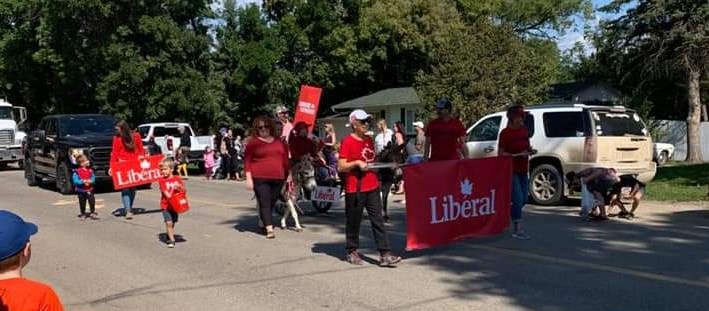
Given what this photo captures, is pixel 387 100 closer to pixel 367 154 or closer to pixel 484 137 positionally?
pixel 484 137

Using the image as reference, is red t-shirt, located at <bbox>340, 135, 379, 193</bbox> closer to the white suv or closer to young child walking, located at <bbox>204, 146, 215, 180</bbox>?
the white suv

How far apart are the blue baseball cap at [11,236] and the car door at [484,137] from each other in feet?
41.5

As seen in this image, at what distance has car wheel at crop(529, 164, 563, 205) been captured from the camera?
14141 mm

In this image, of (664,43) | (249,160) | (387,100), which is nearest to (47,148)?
(249,160)

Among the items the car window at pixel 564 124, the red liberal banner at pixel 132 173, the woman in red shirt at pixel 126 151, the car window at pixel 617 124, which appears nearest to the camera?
the red liberal banner at pixel 132 173

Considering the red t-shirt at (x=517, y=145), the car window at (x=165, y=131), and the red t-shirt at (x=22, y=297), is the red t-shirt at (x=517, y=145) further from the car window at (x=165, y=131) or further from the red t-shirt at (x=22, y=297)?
the car window at (x=165, y=131)

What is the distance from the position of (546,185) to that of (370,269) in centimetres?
724

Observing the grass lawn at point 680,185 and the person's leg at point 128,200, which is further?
the grass lawn at point 680,185

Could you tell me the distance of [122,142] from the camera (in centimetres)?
1333

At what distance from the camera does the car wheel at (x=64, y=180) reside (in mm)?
18109

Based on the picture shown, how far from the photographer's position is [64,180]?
1825cm

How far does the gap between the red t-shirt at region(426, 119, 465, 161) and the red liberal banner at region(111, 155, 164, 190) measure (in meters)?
5.42

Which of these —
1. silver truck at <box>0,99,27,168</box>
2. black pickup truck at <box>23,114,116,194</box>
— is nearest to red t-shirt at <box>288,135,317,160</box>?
black pickup truck at <box>23,114,116,194</box>

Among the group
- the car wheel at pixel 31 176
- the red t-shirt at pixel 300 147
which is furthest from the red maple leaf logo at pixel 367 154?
the car wheel at pixel 31 176
